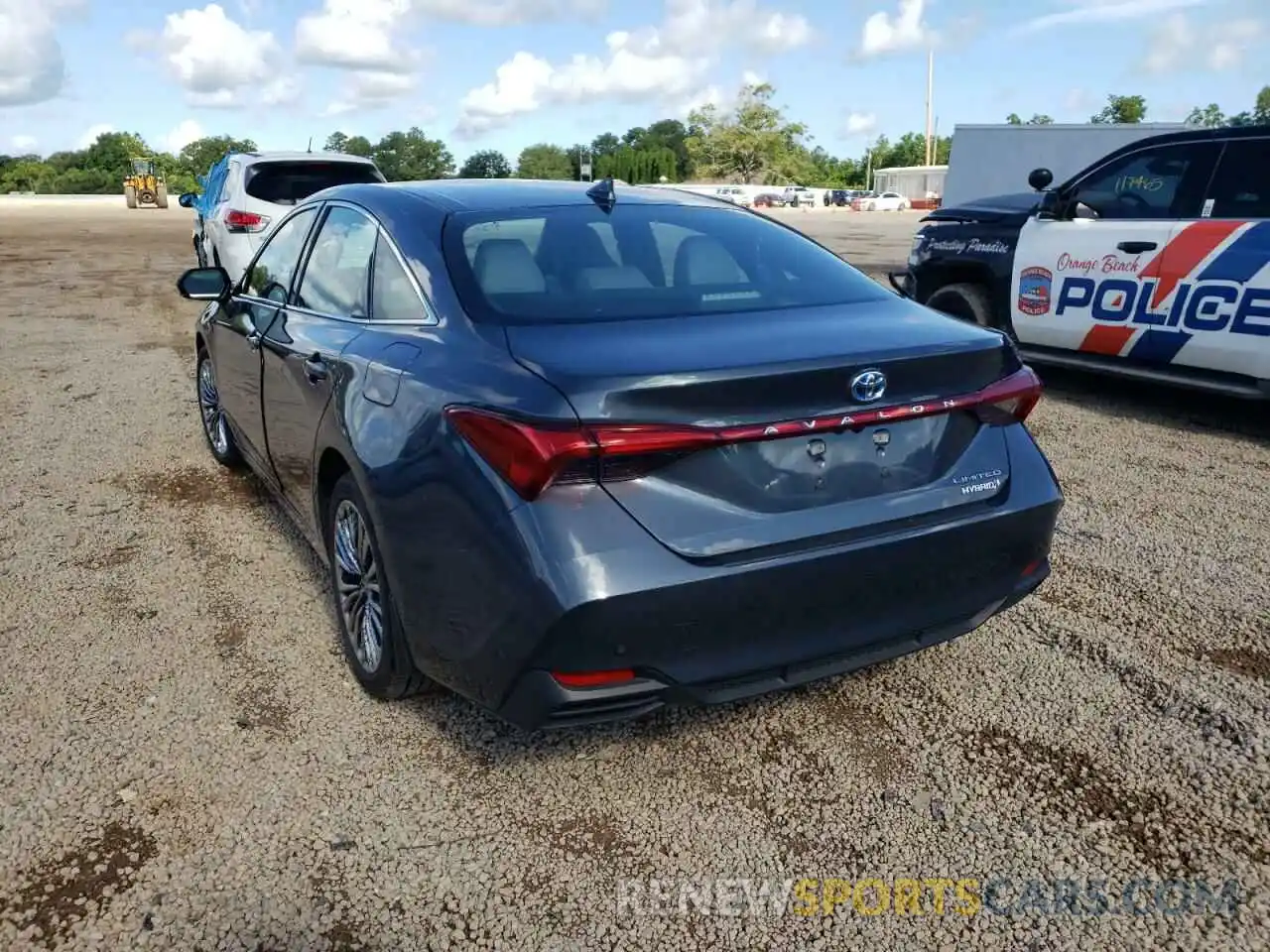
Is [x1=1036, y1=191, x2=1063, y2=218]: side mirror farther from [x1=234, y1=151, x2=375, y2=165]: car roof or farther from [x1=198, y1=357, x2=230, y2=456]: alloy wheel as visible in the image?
[x1=234, y1=151, x2=375, y2=165]: car roof

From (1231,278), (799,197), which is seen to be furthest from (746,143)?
(1231,278)

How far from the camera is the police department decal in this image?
6852 mm

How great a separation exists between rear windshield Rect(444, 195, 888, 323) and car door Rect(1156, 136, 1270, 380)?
11.4 feet

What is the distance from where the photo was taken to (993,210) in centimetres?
748

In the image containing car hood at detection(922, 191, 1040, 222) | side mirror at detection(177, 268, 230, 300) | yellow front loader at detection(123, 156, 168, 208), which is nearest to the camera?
side mirror at detection(177, 268, 230, 300)

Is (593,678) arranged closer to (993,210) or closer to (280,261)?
(280,261)

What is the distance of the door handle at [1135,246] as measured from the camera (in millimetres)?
6117

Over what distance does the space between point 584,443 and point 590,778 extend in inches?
42.3

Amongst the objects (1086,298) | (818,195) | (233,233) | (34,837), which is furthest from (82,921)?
(818,195)

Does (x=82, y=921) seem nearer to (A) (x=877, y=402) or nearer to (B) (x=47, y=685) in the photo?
(B) (x=47, y=685)

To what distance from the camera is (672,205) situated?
3521 mm

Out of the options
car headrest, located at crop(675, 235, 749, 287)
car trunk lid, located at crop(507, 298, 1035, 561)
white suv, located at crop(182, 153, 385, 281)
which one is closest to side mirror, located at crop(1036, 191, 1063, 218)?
car headrest, located at crop(675, 235, 749, 287)

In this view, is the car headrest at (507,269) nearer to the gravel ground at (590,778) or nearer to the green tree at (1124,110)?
the gravel ground at (590,778)

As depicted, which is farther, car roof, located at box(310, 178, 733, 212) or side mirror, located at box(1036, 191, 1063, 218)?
side mirror, located at box(1036, 191, 1063, 218)
